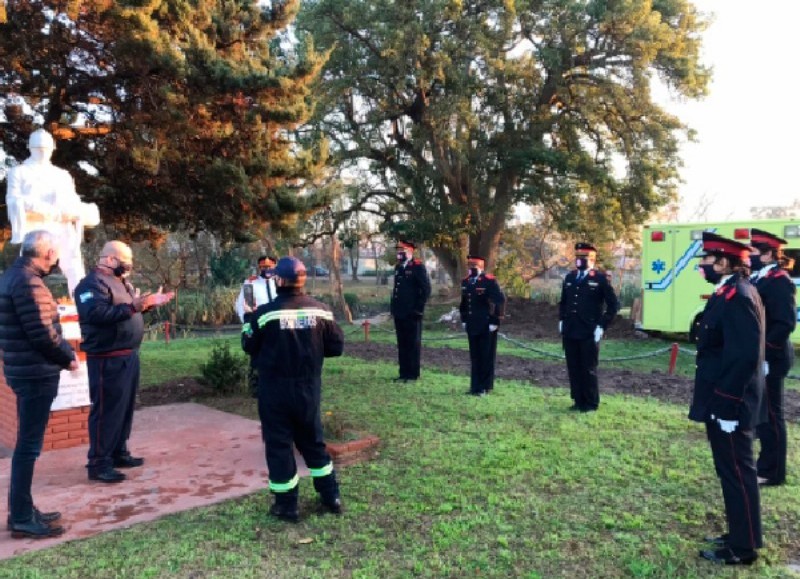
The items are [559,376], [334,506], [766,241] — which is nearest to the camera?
[334,506]

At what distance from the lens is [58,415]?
19.8 ft

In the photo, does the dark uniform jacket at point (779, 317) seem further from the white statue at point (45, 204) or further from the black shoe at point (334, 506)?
the white statue at point (45, 204)

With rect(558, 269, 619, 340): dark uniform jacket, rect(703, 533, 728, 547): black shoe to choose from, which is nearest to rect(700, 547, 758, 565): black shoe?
rect(703, 533, 728, 547): black shoe

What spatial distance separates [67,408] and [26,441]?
2.16 meters

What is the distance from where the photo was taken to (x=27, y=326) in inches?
158

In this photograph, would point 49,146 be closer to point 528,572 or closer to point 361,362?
point 528,572

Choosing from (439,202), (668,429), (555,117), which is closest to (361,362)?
(668,429)

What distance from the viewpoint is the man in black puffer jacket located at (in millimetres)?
4008

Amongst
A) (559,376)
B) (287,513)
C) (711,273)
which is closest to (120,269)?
(287,513)

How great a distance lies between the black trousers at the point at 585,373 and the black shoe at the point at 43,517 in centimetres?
546

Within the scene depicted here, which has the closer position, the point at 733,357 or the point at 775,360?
the point at 733,357

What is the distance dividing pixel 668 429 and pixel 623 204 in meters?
14.2

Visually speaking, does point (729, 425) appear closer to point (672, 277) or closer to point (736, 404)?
point (736, 404)

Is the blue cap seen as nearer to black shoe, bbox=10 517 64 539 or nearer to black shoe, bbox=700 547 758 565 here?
black shoe, bbox=10 517 64 539
